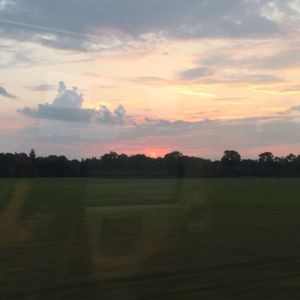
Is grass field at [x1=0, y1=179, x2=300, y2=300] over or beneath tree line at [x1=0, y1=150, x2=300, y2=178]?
beneath

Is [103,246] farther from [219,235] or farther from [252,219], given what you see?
[252,219]

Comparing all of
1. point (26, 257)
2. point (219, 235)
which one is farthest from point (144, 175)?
point (26, 257)

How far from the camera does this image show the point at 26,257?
33.0 feet

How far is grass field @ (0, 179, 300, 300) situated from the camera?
7672 millimetres

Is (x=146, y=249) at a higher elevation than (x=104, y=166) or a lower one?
lower

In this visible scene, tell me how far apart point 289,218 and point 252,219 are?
1550 millimetres

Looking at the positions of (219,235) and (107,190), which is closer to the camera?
(219,235)

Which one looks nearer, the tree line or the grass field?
the grass field

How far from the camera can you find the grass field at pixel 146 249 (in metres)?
7.67

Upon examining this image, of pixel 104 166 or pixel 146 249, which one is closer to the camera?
pixel 146 249

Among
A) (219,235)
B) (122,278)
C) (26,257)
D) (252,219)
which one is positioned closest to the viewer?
(122,278)

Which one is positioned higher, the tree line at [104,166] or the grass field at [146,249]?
the tree line at [104,166]

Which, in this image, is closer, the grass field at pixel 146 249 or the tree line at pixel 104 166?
the grass field at pixel 146 249

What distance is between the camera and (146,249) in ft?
37.3
